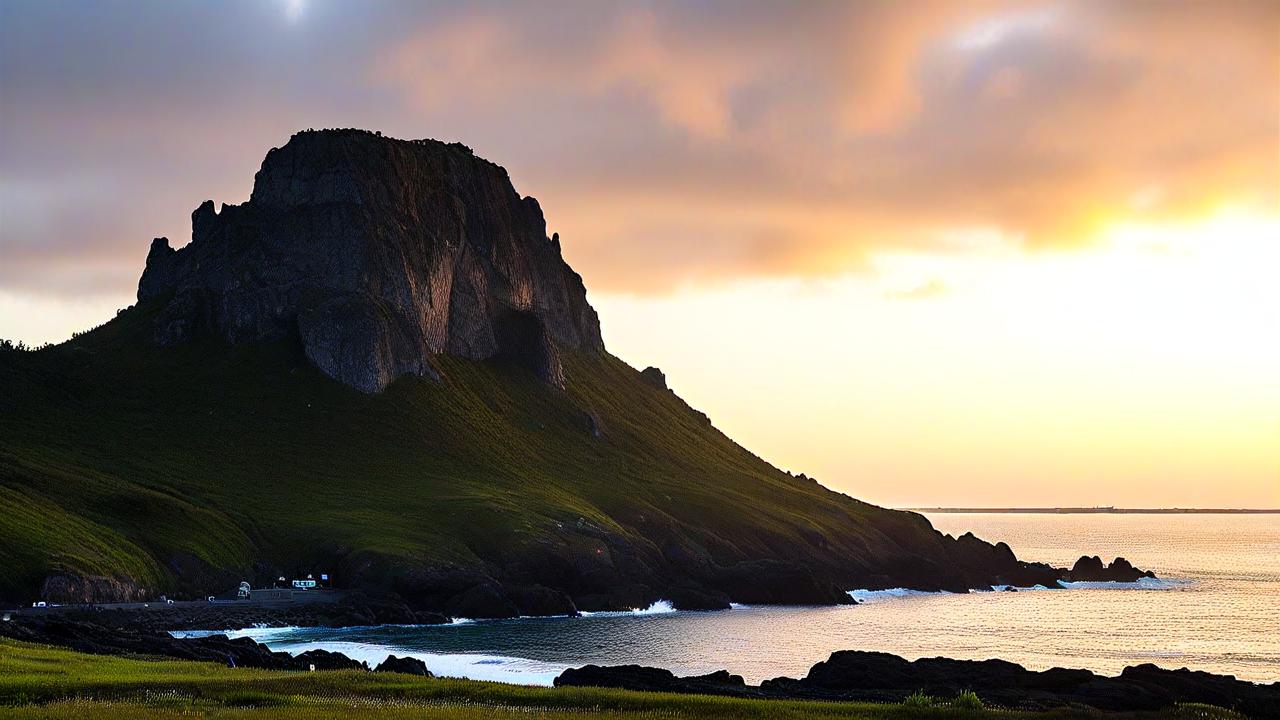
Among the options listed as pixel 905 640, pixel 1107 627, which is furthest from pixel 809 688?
pixel 1107 627

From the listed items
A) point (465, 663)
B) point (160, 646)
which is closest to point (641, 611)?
point (465, 663)

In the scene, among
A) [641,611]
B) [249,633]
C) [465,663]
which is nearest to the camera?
[465,663]

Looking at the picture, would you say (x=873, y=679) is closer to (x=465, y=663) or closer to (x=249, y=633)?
(x=465, y=663)

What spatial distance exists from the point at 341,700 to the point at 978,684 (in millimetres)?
43391

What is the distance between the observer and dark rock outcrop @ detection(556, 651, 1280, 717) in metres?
75.2

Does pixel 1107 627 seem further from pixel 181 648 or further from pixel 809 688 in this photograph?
pixel 181 648

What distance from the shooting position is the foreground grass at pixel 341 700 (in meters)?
55.7

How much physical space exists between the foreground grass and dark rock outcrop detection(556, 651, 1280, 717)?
443 inches

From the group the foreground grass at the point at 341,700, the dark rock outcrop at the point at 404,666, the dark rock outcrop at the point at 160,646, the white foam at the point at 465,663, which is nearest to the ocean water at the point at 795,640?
the white foam at the point at 465,663

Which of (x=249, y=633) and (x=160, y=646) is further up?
(x=160, y=646)

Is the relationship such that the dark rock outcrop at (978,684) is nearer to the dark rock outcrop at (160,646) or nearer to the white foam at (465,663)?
the white foam at (465,663)

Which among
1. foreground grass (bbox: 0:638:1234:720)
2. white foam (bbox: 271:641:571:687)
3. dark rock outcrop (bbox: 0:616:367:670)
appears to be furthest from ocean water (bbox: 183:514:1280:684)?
foreground grass (bbox: 0:638:1234:720)

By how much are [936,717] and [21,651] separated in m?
54.4

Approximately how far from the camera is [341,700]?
199 ft
